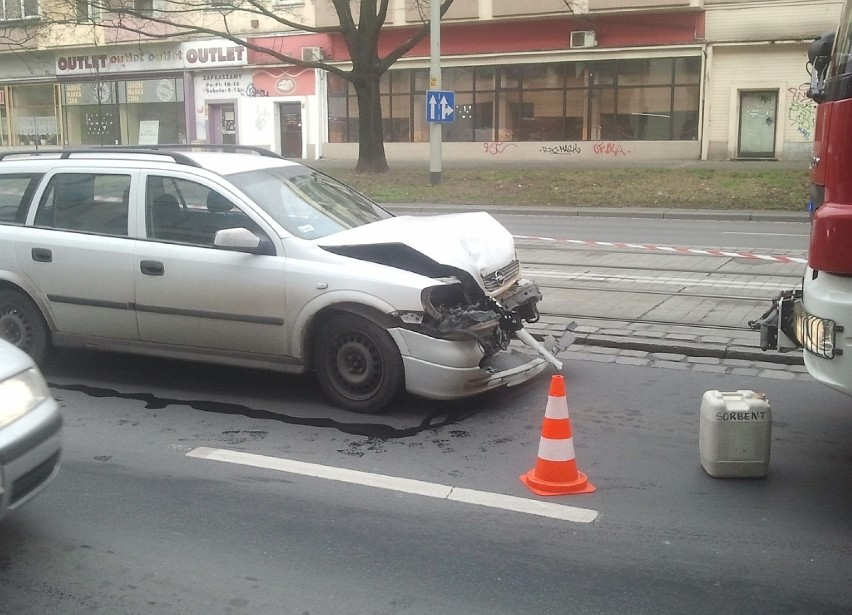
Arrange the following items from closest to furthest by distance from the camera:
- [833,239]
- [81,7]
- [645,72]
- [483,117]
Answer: [833,239] < [81,7] < [645,72] < [483,117]

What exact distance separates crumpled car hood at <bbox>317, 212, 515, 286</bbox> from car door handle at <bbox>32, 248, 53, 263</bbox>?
206 cm

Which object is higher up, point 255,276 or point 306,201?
point 306,201

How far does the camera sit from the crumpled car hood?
6113 millimetres

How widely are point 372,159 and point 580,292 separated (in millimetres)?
17380

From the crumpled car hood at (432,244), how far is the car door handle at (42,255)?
6.77 feet

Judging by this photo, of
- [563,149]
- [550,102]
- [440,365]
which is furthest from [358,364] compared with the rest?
[550,102]

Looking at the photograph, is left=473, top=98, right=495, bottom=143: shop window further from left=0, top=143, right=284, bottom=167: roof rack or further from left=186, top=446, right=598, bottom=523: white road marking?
left=186, top=446, right=598, bottom=523: white road marking

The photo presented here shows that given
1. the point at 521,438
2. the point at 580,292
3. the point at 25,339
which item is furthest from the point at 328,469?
the point at 580,292

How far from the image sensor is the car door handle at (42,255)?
6816 millimetres

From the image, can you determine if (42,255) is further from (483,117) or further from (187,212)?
(483,117)

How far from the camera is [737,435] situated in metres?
4.97

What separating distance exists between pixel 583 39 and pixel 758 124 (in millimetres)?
6283

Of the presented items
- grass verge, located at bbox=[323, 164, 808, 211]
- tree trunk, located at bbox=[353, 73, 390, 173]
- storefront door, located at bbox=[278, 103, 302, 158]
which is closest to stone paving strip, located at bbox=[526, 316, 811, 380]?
grass verge, located at bbox=[323, 164, 808, 211]

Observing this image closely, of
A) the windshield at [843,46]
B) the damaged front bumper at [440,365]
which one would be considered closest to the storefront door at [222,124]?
the damaged front bumper at [440,365]
